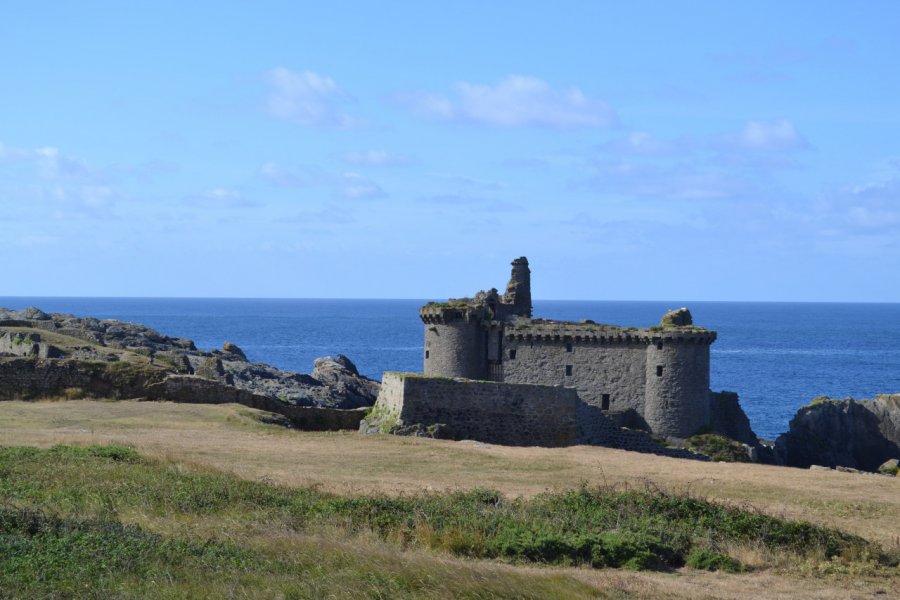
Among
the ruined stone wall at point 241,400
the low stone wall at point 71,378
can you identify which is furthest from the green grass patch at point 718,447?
the low stone wall at point 71,378

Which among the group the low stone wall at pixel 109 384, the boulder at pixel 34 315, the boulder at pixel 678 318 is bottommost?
the low stone wall at pixel 109 384

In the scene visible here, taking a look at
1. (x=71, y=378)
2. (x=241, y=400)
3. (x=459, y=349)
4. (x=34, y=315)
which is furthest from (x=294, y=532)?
(x=34, y=315)

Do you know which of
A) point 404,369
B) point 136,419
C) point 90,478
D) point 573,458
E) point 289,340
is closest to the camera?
point 90,478

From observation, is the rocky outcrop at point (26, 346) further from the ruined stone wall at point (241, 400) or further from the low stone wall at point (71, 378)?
the ruined stone wall at point (241, 400)

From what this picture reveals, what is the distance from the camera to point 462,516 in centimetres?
1900

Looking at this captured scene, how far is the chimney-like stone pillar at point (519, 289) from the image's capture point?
52688 millimetres

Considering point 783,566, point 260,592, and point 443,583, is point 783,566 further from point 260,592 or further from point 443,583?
point 260,592

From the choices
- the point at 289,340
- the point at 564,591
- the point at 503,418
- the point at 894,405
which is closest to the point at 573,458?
the point at 503,418

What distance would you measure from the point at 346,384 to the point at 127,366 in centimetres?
2545

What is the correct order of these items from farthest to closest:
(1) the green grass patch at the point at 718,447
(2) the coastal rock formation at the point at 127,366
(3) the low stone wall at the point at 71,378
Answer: (1) the green grass patch at the point at 718,447, (2) the coastal rock formation at the point at 127,366, (3) the low stone wall at the point at 71,378

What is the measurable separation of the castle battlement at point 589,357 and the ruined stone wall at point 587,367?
4 cm

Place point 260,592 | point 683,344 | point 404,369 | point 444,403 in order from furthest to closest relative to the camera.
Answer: point 404,369 → point 683,344 → point 444,403 → point 260,592

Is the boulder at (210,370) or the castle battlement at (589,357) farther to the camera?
the castle battlement at (589,357)

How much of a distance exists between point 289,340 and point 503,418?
13250 centimetres
